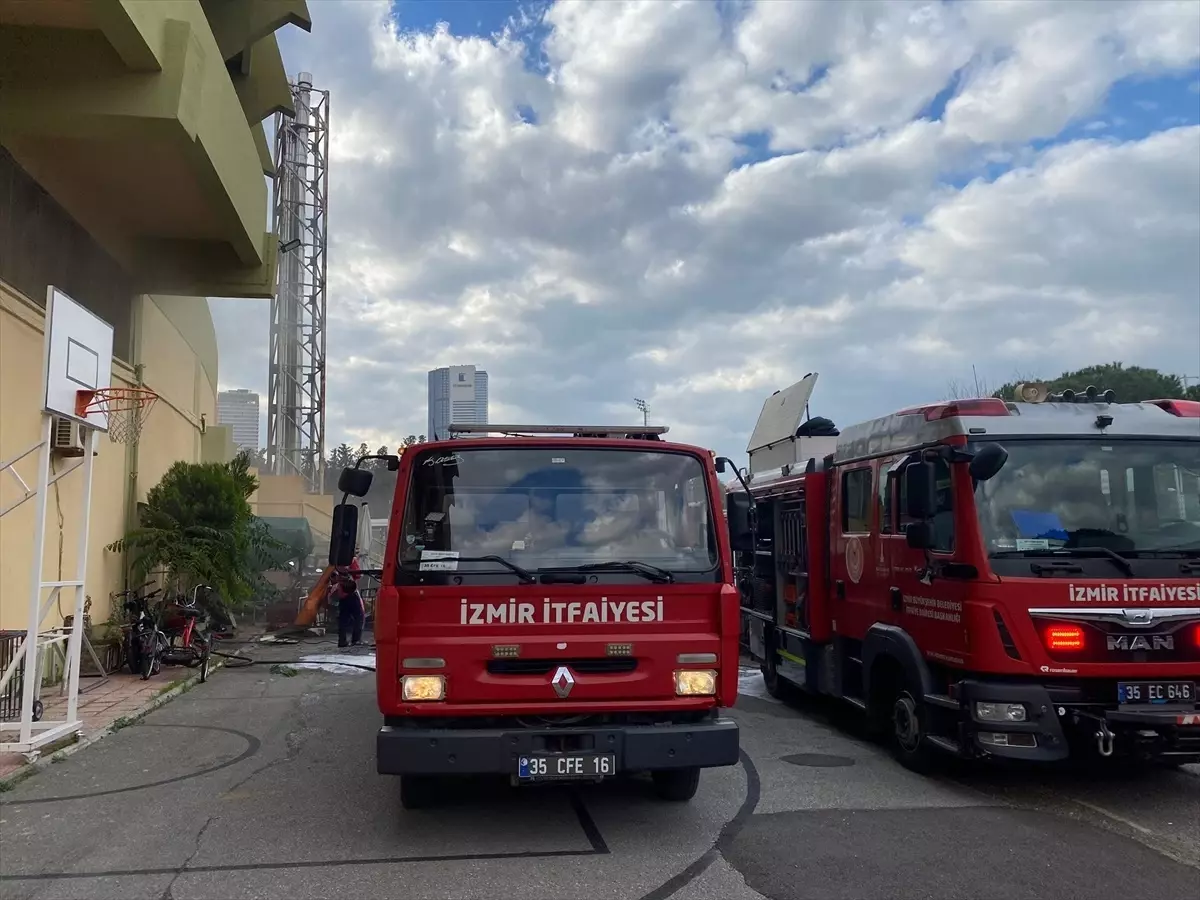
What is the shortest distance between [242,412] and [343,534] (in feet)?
197

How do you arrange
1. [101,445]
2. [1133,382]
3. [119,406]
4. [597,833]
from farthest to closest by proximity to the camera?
[1133,382], [101,445], [119,406], [597,833]

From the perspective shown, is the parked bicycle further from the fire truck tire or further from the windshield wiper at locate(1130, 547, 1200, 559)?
the windshield wiper at locate(1130, 547, 1200, 559)

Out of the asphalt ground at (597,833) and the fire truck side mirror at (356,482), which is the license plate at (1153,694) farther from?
the fire truck side mirror at (356,482)

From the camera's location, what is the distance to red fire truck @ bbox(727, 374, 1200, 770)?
6.15 m

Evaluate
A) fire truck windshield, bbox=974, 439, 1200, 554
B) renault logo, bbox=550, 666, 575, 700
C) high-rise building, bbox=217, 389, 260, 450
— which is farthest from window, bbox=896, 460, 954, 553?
high-rise building, bbox=217, 389, 260, 450

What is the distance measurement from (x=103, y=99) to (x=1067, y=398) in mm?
9341

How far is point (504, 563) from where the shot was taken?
5.62 m

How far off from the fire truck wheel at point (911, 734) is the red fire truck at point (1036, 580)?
2 cm

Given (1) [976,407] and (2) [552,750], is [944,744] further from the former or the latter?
(2) [552,750]

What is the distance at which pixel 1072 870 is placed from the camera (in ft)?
16.7

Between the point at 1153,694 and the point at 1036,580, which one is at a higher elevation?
the point at 1036,580

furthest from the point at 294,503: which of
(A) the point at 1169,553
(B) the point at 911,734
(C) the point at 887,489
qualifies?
(A) the point at 1169,553

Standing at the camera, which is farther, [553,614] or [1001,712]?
[1001,712]

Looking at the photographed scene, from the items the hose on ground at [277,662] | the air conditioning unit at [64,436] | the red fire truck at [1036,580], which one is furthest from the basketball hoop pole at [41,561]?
the hose on ground at [277,662]
